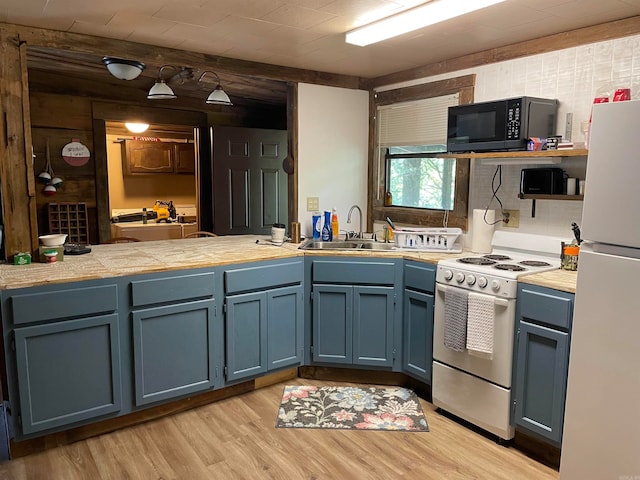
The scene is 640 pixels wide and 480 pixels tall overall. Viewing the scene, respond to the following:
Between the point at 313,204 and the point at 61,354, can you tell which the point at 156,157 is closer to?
the point at 313,204

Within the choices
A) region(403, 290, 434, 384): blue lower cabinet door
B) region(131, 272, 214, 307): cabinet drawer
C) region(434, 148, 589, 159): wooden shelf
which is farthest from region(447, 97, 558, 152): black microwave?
region(131, 272, 214, 307): cabinet drawer

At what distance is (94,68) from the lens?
4.00m

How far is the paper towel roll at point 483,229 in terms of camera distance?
3.28 m

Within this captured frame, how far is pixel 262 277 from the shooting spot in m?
3.12

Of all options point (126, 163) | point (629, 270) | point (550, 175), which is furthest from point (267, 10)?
point (126, 163)

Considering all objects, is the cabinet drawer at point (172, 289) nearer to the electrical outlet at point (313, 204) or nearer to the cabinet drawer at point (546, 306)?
the electrical outlet at point (313, 204)

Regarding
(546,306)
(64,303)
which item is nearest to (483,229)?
(546,306)

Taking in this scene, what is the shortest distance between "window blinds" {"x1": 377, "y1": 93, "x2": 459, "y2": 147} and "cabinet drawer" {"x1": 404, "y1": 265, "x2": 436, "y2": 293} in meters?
1.07

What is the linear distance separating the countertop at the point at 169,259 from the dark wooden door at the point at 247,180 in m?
1.18

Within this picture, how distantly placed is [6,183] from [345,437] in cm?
236

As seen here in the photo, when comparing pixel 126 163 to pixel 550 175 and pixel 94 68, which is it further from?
pixel 550 175

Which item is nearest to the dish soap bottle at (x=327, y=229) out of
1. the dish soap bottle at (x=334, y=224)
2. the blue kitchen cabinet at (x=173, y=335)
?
the dish soap bottle at (x=334, y=224)

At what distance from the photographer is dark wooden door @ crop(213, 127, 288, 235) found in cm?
494

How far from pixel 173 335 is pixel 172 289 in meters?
0.27
